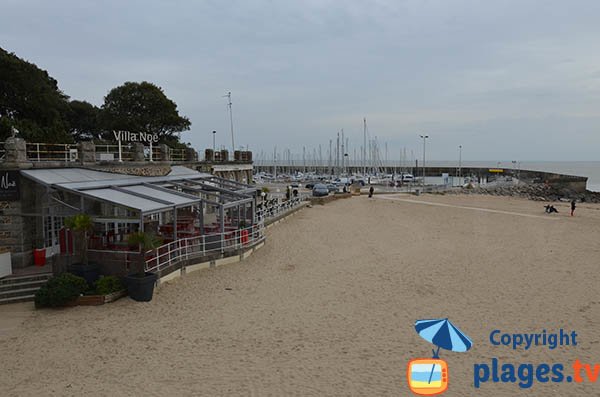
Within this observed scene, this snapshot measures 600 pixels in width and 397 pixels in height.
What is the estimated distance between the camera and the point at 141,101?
46.7 metres

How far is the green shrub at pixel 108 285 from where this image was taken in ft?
42.1

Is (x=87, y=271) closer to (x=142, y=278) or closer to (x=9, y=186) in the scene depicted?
(x=142, y=278)

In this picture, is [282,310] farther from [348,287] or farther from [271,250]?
[271,250]

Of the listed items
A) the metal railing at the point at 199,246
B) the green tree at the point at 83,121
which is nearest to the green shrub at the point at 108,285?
the metal railing at the point at 199,246

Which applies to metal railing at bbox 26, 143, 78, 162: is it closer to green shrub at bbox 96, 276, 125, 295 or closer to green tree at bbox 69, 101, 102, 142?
green shrub at bbox 96, 276, 125, 295

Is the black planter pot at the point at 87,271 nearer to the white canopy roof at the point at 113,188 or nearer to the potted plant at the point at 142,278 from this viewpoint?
the potted plant at the point at 142,278

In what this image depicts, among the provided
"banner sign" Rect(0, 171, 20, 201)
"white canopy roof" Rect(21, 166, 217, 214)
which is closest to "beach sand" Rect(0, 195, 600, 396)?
"white canopy roof" Rect(21, 166, 217, 214)

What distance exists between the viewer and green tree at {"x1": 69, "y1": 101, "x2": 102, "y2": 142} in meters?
50.2

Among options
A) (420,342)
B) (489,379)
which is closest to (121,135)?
(420,342)

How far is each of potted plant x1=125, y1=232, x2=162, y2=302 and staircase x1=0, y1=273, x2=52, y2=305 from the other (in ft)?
9.85

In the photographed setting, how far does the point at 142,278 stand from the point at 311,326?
5.37 meters

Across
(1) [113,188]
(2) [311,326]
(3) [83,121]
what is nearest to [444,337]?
(2) [311,326]

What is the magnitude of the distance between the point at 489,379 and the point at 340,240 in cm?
1534

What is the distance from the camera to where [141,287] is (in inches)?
507
